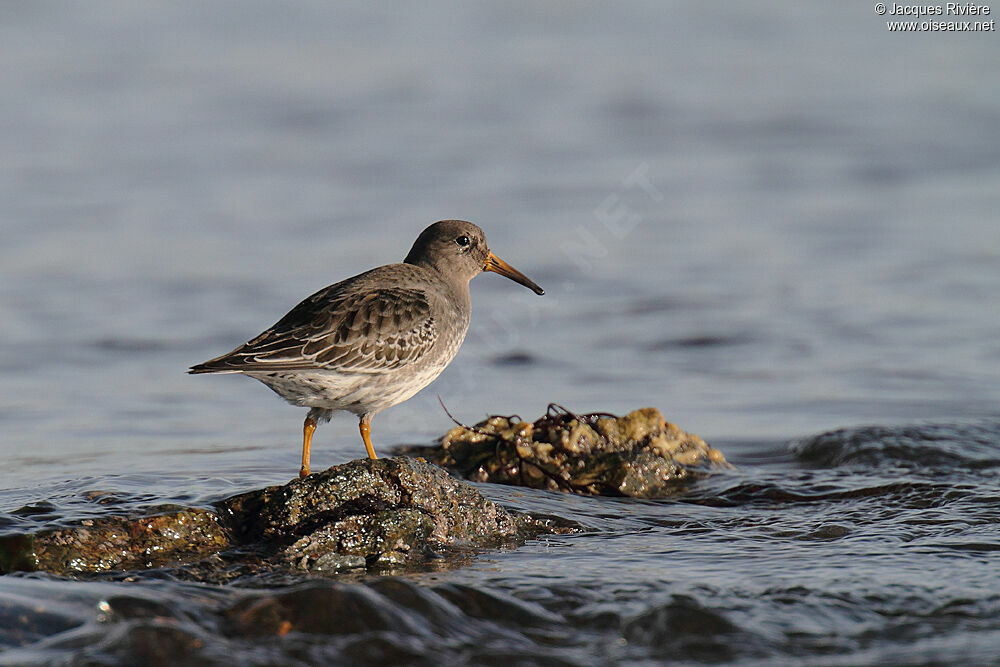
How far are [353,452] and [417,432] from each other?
0.80m

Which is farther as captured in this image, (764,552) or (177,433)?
(177,433)

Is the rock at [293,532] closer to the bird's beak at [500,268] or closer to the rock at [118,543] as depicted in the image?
the rock at [118,543]

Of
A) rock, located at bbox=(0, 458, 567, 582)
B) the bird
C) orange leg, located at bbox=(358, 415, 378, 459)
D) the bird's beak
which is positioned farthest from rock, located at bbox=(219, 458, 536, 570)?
the bird's beak

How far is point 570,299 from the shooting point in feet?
37.5

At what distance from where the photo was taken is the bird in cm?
A: 620

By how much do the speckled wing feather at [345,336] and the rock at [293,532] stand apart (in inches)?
32.9

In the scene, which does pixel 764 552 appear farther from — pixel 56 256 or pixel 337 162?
pixel 337 162

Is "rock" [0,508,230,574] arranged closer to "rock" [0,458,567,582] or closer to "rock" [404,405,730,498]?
"rock" [0,458,567,582]

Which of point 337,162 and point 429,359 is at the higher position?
point 337,162

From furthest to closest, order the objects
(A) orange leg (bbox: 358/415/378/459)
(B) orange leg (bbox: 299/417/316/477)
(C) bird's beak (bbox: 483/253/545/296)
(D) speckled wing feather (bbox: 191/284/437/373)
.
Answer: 1. (C) bird's beak (bbox: 483/253/545/296)
2. (A) orange leg (bbox: 358/415/378/459)
3. (B) orange leg (bbox: 299/417/316/477)
4. (D) speckled wing feather (bbox: 191/284/437/373)

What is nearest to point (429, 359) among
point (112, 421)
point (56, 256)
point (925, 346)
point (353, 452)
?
point (353, 452)

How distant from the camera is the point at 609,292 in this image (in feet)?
37.9

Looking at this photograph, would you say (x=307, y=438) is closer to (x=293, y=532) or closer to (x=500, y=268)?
(x=293, y=532)

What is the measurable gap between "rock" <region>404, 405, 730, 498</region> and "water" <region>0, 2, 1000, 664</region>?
0.26 metres
